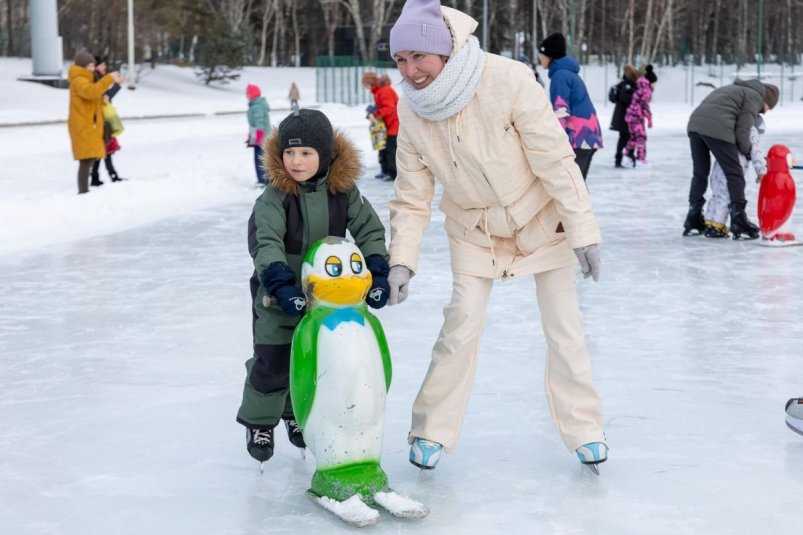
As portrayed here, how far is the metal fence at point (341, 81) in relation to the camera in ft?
114

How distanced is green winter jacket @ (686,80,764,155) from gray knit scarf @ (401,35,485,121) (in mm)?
5122

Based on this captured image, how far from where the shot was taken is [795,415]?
12.5 ft

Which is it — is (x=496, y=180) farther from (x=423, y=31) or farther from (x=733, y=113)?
(x=733, y=113)

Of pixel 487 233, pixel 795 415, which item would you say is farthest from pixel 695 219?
pixel 487 233

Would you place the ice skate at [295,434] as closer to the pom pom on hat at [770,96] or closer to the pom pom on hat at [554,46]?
the pom pom on hat at [770,96]

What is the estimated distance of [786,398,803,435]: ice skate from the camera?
3.79 m

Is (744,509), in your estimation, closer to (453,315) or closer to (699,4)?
(453,315)

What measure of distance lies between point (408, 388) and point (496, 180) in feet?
4.86

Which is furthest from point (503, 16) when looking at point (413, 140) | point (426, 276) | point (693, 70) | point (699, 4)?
point (413, 140)

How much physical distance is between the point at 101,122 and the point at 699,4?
143 feet

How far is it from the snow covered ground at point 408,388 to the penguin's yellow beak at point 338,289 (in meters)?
0.58

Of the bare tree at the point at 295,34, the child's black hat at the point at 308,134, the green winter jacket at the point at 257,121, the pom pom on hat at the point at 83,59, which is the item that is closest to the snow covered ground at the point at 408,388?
the child's black hat at the point at 308,134

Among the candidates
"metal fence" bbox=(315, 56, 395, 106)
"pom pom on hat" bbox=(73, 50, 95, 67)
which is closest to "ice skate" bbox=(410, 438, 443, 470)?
"pom pom on hat" bbox=(73, 50, 95, 67)

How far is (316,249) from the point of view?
3109 mm
